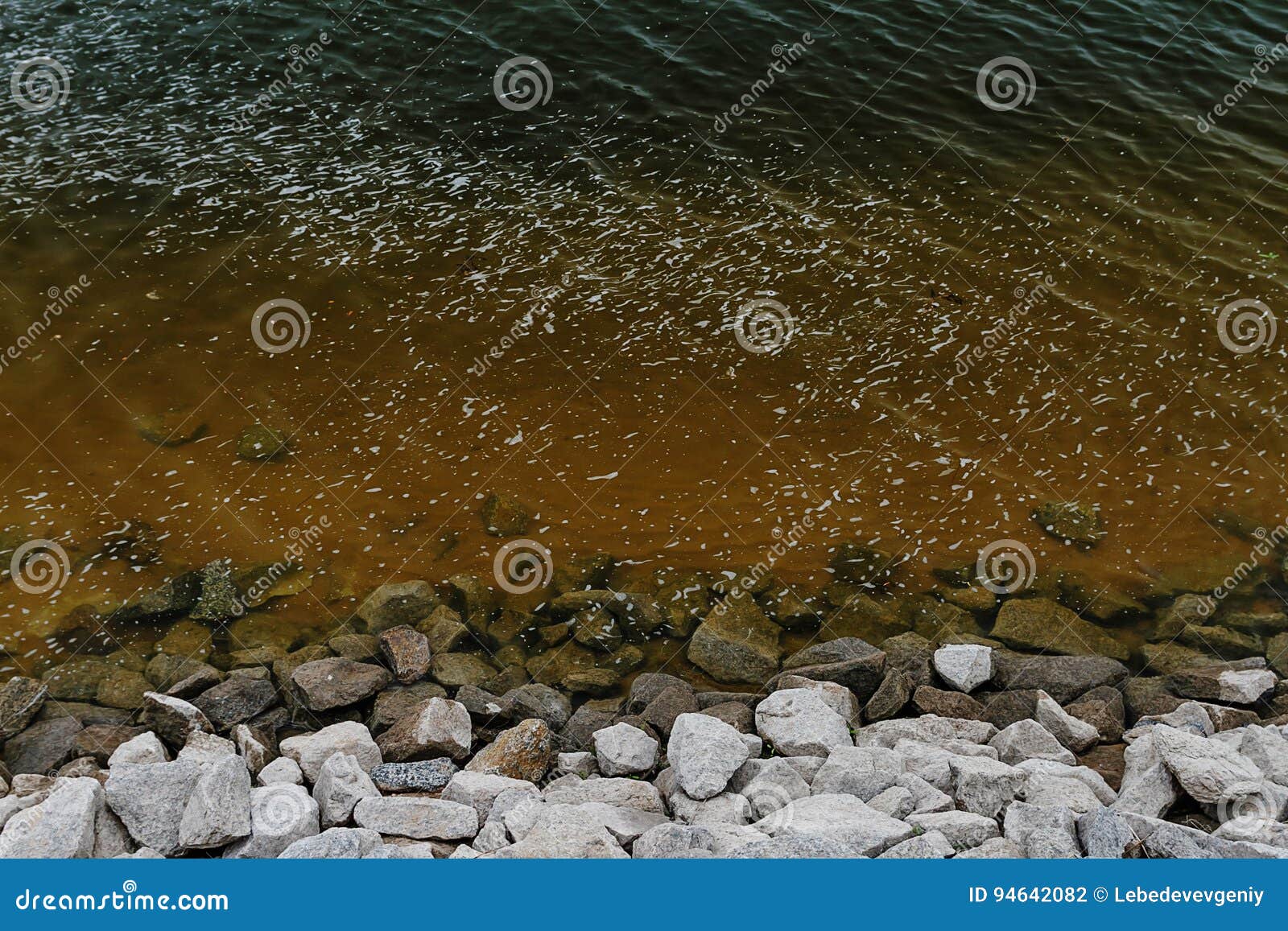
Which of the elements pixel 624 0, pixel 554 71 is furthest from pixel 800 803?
pixel 624 0

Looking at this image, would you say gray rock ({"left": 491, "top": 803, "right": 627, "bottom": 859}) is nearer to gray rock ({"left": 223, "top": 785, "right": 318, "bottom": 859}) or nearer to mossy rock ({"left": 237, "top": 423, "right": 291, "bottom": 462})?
gray rock ({"left": 223, "top": 785, "right": 318, "bottom": 859})

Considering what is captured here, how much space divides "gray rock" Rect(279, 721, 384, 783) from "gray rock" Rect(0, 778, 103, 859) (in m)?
1.21

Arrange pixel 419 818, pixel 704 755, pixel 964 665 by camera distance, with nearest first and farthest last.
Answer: pixel 419 818, pixel 704 755, pixel 964 665

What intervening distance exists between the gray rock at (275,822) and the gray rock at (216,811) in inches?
2.5

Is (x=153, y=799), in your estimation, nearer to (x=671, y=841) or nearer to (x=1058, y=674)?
(x=671, y=841)

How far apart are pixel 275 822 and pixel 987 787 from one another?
13.0 feet

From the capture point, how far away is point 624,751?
21.5 feet

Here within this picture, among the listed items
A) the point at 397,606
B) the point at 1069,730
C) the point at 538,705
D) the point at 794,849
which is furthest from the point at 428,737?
the point at 1069,730

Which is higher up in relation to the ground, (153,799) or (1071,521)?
(1071,521)

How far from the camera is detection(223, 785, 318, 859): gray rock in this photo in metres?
5.49

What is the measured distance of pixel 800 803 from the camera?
5754mm

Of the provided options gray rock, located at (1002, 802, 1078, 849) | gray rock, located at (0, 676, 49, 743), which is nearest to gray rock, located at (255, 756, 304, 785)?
gray rock, located at (0, 676, 49, 743)

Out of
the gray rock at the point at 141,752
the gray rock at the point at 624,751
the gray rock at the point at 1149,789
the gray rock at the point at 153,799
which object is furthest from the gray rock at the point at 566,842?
the gray rock at the point at 1149,789

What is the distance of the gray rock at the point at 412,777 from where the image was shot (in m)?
6.32
